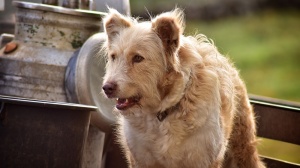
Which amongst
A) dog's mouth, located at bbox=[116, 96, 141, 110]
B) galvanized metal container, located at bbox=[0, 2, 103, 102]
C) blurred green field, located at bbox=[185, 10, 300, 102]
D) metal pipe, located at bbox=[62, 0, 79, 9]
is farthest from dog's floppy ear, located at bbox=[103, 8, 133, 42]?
blurred green field, located at bbox=[185, 10, 300, 102]

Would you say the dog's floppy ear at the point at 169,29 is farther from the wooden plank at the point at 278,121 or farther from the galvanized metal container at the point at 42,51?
the wooden plank at the point at 278,121

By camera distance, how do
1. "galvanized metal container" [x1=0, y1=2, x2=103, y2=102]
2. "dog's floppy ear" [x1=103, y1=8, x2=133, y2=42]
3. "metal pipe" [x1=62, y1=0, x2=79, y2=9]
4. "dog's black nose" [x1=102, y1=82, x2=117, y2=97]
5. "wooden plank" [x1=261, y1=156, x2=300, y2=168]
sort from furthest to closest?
"metal pipe" [x1=62, y1=0, x2=79, y2=9] < "wooden plank" [x1=261, y1=156, x2=300, y2=168] < "galvanized metal container" [x1=0, y1=2, x2=103, y2=102] < "dog's floppy ear" [x1=103, y1=8, x2=133, y2=42] < "dog's black nose" [x1=102, y1=82, x2=117, y2=97]

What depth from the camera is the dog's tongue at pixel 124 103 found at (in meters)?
6.30

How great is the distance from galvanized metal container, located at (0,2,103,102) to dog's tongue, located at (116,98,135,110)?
6.42 ft

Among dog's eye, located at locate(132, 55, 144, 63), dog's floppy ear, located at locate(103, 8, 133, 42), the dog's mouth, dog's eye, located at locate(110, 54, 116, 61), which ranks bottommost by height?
the dog's mouth

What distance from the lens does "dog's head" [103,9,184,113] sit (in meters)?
6.25

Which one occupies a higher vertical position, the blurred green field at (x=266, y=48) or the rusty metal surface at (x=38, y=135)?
the rusty metal surface at (x=38, y=135)

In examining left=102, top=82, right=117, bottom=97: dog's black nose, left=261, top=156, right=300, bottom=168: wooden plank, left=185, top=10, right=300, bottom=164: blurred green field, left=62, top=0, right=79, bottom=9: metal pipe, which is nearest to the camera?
left=102, top=82, right=117, bottom=97: dog's black nose

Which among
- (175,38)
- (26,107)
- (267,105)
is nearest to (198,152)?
(175,38)

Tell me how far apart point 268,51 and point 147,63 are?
10.4 metres

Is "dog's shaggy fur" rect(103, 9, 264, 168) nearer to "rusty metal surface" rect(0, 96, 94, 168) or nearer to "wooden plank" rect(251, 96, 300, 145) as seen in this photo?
"rusty metal surface" rect(0, 96, 94, 168)

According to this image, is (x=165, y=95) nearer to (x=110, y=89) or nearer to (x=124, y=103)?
(x=124, y=103)

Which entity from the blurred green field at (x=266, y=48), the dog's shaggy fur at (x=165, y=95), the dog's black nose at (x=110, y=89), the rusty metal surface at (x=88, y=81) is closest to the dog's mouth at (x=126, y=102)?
the dog's shaggy fur at (x=165, y=95)

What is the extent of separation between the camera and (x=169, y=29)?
6.31 metres
